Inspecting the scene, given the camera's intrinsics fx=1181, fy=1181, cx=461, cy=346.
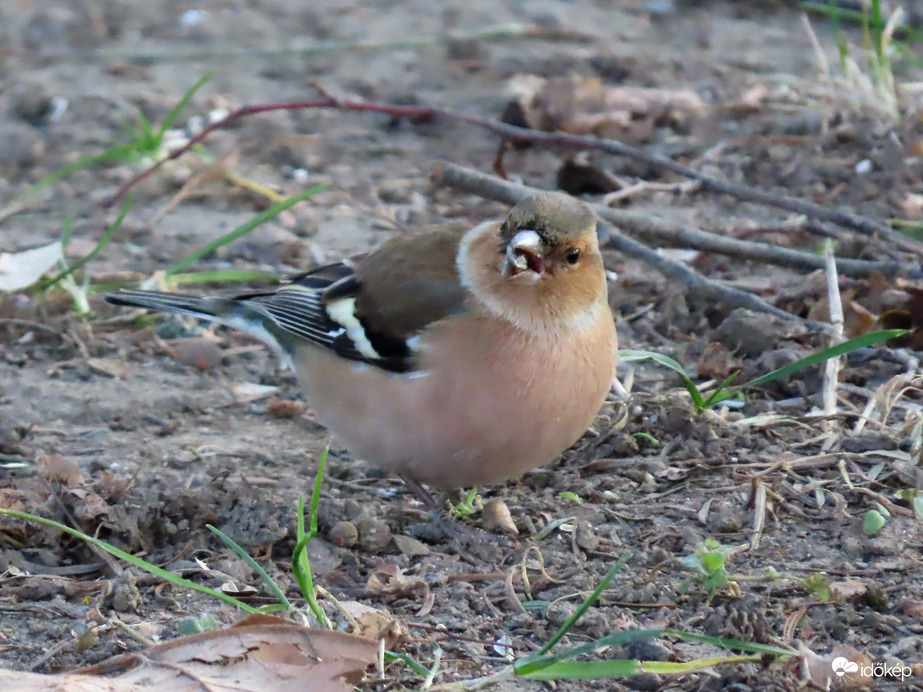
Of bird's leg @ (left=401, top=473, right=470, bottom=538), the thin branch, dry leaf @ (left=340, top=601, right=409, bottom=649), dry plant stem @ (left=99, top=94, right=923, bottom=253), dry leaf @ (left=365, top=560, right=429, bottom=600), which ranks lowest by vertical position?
bird's leg @ (left=401, top=473, right=470, bottom=538)

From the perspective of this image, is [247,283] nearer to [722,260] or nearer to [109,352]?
[109,352]

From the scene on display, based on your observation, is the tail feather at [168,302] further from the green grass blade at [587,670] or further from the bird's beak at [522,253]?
the green grass blade at [587,670]

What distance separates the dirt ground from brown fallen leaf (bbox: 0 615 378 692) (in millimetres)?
157

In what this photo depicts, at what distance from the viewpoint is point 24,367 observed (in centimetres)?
451

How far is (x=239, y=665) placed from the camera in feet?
7.88

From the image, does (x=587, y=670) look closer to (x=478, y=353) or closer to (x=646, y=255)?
(x=478, y=353)

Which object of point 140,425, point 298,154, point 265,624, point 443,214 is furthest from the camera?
point 298,154

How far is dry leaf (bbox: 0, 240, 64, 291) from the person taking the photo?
475 cm

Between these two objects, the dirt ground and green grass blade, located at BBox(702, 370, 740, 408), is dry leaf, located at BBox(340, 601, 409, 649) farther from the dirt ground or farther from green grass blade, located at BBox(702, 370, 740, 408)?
green grass blade, located at BBox(702, 370, 740, 408)

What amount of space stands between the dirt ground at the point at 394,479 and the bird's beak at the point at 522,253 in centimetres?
70

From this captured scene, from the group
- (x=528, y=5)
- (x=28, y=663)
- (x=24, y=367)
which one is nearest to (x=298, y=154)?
(x=24, y=367)

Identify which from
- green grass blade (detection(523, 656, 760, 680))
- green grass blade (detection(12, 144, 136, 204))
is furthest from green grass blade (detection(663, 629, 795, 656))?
green grass blade (detection(12, 144, 136, 204))

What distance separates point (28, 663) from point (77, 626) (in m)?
0.19

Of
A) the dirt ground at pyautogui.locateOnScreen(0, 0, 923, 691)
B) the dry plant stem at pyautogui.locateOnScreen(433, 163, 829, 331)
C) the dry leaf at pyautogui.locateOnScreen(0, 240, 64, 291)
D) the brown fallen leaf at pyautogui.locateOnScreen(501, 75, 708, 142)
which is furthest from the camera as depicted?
the brown fallen leaf at pyautogui.locateOnScreen(501, 75, 708, 142)
